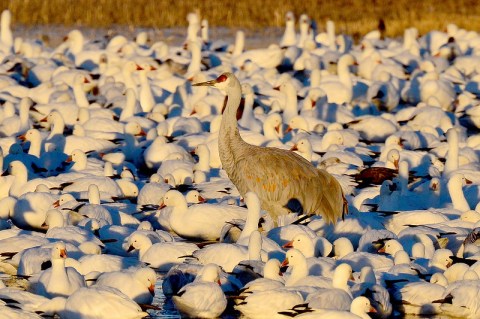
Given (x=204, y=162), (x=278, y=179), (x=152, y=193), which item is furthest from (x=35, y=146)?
(x=278, y=179)

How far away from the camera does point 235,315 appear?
9000 mm

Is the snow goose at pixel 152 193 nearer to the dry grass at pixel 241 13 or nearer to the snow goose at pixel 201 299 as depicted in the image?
the snow goose at pixel 201 299

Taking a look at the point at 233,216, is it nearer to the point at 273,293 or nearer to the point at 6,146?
the point at 273,293

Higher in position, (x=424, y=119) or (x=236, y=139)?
(x=236, y=139)

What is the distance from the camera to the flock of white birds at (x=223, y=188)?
8891 millimetres

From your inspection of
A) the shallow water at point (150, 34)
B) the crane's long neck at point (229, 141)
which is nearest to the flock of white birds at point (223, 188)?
the crane's long neck at point (229, 141)

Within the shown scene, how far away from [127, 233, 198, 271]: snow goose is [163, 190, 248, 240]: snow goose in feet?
4.22

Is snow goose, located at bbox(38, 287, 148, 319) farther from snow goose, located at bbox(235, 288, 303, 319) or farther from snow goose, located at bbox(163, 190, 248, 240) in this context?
snow goose, located at bbox(163, 190, 248, 240)

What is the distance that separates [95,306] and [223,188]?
5.03 metres

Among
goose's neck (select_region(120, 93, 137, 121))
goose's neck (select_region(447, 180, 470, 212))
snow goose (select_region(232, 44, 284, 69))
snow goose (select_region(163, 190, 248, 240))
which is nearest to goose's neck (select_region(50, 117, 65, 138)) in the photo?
goose's neck (select_region(120, 93, 137, 121))

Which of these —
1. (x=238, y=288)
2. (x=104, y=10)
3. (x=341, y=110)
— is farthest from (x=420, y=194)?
(x=104, y=10)

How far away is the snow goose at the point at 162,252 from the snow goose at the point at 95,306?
1676 millimetres

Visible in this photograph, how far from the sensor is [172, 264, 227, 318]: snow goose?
8672mm

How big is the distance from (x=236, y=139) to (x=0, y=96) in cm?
847
